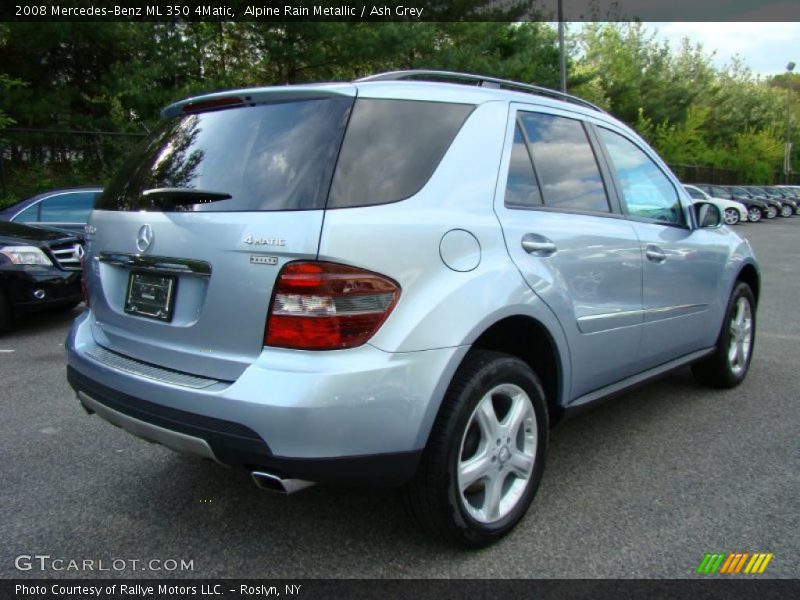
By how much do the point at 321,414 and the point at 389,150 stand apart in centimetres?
94

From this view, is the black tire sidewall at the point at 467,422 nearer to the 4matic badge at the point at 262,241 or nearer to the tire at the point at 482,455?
the tire at the point at 482,455

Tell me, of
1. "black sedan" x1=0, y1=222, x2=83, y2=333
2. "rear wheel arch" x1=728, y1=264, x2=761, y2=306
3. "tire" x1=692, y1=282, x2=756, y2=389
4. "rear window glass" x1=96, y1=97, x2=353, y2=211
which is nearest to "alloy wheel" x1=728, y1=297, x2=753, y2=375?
"tire" x1=692, y1=282, x2=756, y2=389

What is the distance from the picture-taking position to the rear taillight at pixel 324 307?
2125mm

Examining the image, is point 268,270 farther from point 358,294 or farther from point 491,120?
point 491,120

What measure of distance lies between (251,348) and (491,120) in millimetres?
1343

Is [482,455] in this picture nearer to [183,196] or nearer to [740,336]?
[183,196]

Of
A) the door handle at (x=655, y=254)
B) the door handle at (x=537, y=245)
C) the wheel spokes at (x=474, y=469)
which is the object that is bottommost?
the wheel spokes at (x=474, y=469)

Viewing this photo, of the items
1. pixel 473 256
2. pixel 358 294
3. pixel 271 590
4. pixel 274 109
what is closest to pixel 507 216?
pixel 473 256

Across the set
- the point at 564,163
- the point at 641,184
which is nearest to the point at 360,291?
Answer: the point at 564,163

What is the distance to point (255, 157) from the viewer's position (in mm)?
2385

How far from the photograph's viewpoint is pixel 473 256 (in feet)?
7.95

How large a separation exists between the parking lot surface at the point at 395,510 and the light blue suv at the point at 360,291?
0.27 meters

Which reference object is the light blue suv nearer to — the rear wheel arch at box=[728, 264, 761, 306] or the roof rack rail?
the roof rack rail

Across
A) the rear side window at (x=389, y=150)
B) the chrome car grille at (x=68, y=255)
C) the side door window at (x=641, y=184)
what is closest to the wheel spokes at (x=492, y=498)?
the rear side window at (x=389, y=150)
